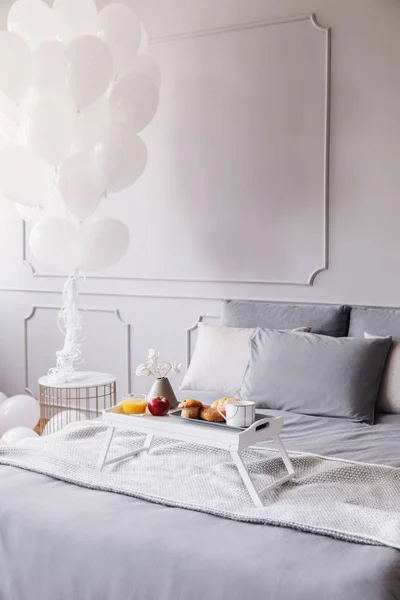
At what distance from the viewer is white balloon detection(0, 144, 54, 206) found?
345 cm

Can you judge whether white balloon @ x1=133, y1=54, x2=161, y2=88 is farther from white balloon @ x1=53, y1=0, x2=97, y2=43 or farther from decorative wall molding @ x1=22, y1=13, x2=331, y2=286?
decorative wall molding @ x1=22, y1=13, x2=331, y2=286

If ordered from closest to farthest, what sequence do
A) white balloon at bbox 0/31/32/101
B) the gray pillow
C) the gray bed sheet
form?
the gray bed sheet < the gray pillow < white balloon at bbox 0/31/32/101

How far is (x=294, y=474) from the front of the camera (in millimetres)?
2125

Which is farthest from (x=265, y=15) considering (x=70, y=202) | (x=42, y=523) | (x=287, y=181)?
(x=42, y=523)

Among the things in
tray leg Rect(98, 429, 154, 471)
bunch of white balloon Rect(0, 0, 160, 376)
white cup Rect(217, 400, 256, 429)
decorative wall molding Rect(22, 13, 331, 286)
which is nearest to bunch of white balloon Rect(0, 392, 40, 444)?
bunch of white balloon Rect(0, 0, 160, 376)

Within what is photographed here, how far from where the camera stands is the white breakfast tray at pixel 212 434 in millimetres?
2004

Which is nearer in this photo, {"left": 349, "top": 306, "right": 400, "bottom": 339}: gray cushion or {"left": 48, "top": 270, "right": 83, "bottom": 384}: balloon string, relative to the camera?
{"left": 349, "top": 306, "right": 400, "bottom": 339}: gray cushion

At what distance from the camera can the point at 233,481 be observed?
81.6 inches

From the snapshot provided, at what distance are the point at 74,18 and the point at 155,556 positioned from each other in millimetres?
2509

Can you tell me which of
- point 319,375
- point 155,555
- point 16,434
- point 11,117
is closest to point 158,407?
point 155,555

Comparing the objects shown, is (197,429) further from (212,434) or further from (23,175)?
(23,175)

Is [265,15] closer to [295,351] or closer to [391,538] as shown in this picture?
[295,351]

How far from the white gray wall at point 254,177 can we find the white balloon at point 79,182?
30.5 inches

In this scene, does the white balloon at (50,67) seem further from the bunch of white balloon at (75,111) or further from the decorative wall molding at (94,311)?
the decorative wall molding at (94,311)
